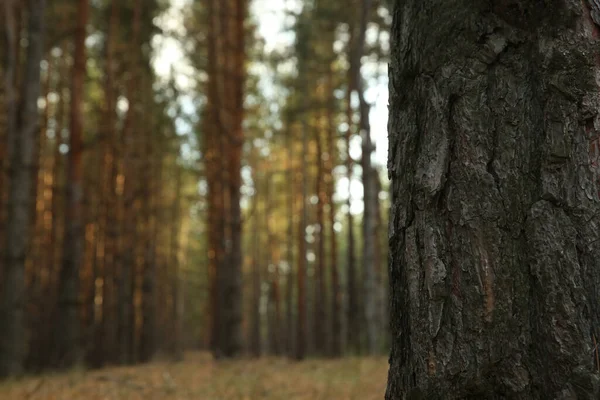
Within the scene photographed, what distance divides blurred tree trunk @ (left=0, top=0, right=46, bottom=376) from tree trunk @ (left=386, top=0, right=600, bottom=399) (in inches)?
203

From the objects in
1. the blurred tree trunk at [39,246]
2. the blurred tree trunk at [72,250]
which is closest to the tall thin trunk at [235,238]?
the blurred tree trunk at [72,250]

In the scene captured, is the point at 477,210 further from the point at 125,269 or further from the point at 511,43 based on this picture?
the point at 125,269

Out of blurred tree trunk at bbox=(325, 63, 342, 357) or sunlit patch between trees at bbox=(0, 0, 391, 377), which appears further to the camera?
blurred tree trunk at bbox=(325, 63, 342, 357)

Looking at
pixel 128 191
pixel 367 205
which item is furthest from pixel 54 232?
pixel 367 205

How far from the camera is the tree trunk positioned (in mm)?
1454

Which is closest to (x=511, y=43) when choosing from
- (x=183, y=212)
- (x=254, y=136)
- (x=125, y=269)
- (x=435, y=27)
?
(x=435, y=27)

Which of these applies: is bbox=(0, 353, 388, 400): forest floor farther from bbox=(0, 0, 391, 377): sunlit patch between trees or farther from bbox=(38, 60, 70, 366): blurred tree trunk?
bbox=(38, 60, 70, 366): blurred tree trunk

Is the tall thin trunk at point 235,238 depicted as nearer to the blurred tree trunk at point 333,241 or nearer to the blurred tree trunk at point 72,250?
the blurred tree trunk at point 72,250

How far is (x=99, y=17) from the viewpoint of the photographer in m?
11.7

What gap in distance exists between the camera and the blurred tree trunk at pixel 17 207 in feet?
18.4

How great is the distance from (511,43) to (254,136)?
1628 centimetres

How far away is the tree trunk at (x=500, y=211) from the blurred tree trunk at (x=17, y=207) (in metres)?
5.16

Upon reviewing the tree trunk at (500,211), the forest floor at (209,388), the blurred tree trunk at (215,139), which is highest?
the blurred tree trunk at (215,139)

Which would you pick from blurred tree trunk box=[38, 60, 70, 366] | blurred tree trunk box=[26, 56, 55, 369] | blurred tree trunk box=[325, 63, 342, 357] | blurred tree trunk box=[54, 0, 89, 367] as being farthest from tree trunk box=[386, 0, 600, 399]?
blurred tree trunk box=[38, 60, 70, 366]
